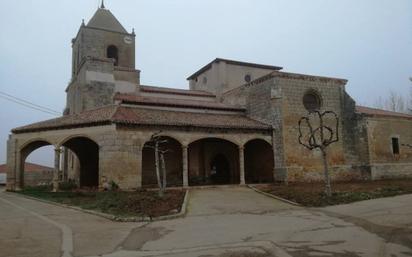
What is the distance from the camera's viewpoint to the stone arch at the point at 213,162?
24.4 metres

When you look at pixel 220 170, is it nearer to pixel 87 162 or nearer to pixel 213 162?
pixel 213 162

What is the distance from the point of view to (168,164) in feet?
77.0

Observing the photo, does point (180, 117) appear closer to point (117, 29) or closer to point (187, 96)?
point (187, 96)

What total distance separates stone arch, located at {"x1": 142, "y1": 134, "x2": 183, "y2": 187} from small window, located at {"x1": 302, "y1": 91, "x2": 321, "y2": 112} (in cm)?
833

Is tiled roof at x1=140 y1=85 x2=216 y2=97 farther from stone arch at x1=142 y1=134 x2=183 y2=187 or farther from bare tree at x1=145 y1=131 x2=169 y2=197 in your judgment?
bare tree at x1=145 y1=131 x2=169 y2=197

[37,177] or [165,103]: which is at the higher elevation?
[165,103]

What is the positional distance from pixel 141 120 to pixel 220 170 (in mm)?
8082

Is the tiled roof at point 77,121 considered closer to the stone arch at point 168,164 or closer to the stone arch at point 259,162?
the stone arch at point 168,164

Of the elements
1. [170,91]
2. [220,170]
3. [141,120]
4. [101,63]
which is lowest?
[220,170]

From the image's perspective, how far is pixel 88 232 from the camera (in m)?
9.95

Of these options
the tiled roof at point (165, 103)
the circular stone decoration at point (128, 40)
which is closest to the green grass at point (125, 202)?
the tiled roof at point (165, 103)

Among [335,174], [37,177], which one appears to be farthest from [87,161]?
[335,174]

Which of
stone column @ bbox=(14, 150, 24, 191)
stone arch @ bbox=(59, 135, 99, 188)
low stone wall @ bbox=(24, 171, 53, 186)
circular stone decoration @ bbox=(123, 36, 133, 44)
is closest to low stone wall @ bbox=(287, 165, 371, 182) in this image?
stone arch @ bbox=(59, 135, 99, 188)

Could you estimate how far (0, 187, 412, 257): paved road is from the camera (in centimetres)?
758
